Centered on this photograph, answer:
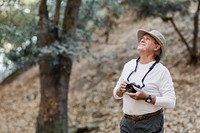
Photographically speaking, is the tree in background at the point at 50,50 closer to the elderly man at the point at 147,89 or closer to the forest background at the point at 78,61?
the forest background at the point at 78,61

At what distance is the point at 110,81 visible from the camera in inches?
287

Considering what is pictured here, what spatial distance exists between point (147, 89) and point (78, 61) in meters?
3.42

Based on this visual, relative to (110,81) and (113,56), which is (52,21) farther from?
(113,56)

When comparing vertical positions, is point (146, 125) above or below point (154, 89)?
below

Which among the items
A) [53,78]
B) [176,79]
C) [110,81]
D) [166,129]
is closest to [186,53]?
[176,79]

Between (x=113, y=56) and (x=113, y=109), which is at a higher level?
(x=113, y=56)

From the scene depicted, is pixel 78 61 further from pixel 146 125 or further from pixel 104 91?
pixel 146 125

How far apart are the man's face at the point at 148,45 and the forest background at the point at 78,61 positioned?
207 centimetres

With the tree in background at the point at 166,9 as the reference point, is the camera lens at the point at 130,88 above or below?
below

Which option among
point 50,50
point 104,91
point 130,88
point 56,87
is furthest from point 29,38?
point 130,88

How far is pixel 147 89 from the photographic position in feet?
8.36

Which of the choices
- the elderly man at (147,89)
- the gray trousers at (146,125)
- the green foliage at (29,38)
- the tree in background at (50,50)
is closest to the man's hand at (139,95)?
the elderly man at (147,89)

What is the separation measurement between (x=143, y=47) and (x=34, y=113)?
4.92 meters

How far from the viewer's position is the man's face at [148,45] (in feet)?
8.62
